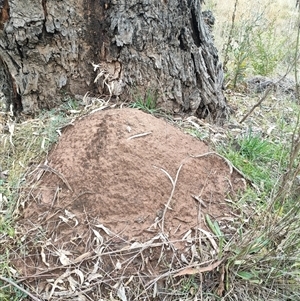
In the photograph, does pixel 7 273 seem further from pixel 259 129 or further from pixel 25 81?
pixel 259 129

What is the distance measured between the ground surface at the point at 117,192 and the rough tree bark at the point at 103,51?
0.46 m

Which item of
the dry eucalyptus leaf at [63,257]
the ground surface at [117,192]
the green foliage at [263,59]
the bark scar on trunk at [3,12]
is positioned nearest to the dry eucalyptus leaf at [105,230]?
the ground surface at [117,192]

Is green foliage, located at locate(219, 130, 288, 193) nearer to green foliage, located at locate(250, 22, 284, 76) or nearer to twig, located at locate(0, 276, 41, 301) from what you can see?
twig, located at locate(0, 276, 41, 301)

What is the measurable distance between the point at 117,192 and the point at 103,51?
1.00 metres

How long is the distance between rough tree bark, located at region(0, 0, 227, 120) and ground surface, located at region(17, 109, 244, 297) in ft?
1.52

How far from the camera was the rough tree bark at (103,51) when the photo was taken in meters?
2.50

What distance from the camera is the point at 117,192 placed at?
198 cm

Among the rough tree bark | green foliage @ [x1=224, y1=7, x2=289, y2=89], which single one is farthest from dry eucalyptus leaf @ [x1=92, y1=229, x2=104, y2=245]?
green foliage @ [x1=224, y1=7, x2=289, y2=89]

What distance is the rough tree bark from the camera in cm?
250

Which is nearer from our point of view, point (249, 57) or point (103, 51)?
point (103, 51)

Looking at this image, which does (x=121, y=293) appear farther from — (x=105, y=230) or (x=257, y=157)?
(x=257, y=157)

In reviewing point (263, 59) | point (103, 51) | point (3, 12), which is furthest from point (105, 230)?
point (263, 59)

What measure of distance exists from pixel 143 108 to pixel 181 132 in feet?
1.15

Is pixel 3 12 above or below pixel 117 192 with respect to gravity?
above
